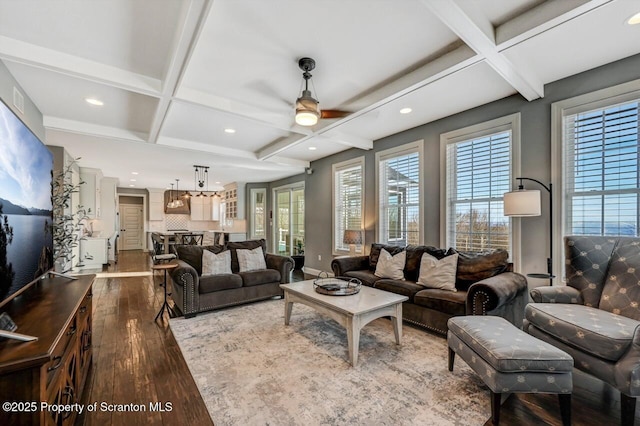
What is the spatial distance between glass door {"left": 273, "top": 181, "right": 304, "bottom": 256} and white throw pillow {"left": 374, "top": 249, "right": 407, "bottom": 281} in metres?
Result: 4.05

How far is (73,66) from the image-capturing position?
2414 mm

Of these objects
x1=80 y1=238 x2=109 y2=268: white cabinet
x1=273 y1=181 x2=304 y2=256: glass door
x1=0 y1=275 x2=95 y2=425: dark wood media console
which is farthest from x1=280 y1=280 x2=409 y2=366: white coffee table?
x1=80 y1=238 x2=109 y2=268: white cabinet

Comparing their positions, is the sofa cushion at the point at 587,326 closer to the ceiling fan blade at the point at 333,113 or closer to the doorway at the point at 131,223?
the ceiling fan blade at the point at 333,113

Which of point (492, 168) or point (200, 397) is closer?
point (200, 397)

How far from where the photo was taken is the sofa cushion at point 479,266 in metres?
3.09

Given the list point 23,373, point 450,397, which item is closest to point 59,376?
point 23,373

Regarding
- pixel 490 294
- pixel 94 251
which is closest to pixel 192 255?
pixel 490 294

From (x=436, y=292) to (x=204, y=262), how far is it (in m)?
3.07

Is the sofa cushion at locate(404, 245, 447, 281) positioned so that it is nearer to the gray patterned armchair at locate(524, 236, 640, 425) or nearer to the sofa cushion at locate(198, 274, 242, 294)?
the gray patterned armchair at locate(524, 236, 640, 425)

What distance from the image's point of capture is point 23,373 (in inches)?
41.6

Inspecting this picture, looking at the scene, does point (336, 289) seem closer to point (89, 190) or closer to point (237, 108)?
point (237, 108)

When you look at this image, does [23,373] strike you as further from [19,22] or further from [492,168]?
[492,168]

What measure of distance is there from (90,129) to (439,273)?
517 centimetres

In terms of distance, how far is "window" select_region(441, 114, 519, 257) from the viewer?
340 centimetres
